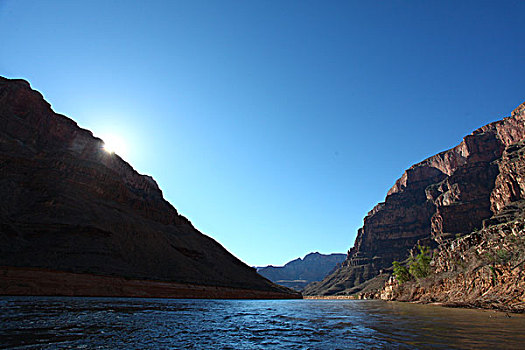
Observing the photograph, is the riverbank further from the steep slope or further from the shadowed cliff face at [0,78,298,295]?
the steep slope

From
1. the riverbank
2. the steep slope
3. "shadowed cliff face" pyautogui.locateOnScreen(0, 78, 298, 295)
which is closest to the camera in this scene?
the steep slope

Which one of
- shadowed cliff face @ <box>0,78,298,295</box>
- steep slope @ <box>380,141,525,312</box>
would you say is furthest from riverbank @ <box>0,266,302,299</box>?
steep slope @ <box>380,141,525,312</box>

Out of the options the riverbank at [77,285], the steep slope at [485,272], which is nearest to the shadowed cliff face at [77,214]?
the riverbank at [77,285]

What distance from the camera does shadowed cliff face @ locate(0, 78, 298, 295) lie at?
50531 mm

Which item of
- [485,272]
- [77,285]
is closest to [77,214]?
[77,285]

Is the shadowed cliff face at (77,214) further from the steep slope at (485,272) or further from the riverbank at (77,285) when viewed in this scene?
the steep slope at (485,272)

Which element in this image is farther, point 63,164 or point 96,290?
point 63,164

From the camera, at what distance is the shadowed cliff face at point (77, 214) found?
50.5 meters

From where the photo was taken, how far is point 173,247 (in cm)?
7869

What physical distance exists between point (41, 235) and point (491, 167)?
250 m

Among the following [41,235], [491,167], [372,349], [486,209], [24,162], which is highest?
[491,167]

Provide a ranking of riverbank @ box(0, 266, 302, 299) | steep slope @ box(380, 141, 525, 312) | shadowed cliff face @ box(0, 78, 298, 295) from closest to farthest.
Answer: steep slope @ box(380, 141, 525, 312) → riverbank @ box(0, 266, 302, 299) → shadowed cliff face @ box(0, 78, 298, 295)

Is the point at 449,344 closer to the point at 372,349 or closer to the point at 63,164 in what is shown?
the point at 372,349

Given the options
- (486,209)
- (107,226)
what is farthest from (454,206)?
(107,226)
